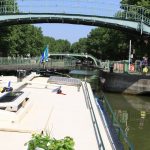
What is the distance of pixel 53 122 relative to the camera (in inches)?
294

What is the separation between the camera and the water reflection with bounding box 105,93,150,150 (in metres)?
16.7

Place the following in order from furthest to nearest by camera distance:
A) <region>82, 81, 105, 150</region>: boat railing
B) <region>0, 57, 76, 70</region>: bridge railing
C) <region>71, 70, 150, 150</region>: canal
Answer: <region>0, 57, 76, 70</region>: bridge railing
<region>71, 70, 150, 150</region>: canal
<region>82, 81, 105, 150</region>: boat railing

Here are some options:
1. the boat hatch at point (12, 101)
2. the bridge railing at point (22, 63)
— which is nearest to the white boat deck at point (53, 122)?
the boat hatch at point (12, 101)

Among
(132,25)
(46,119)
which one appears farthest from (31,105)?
(132,25)

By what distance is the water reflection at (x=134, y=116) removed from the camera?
16684mm

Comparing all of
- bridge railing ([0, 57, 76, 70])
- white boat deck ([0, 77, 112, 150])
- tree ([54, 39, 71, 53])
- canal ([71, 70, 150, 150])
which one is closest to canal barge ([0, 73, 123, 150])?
white boat deck ([0, 77, 112, 150])

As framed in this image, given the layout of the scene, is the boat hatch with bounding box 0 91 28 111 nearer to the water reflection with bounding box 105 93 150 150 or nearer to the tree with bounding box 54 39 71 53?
the water reflection with bounding box 105 93 150 150

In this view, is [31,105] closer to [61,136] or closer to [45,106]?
[45,106]

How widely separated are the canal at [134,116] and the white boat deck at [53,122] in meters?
5.77

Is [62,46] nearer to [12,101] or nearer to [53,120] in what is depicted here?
[53,120]

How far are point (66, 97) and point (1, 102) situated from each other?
12.1 ft

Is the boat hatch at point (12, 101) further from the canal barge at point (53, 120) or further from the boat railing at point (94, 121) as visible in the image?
the boat railing at point (94, 121)

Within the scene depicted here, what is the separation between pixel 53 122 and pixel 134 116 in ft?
51.2

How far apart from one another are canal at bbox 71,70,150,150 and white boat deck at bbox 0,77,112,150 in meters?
5.77
